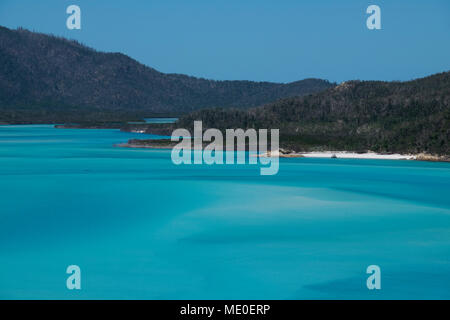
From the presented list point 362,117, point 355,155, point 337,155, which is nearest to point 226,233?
point 355,155

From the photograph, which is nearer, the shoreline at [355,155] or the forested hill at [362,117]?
the shoreline at [355,155]

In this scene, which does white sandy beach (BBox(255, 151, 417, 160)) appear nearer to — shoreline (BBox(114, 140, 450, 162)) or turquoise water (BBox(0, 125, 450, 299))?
shoreline (BBox(114, 140, 450, 162))

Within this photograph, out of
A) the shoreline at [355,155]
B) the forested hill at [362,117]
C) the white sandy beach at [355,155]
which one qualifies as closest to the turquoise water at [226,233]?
the shoreline at [355,155]

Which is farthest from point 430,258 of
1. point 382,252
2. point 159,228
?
point 159,228

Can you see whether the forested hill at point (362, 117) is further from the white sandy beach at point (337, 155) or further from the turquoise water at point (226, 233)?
the turquoise water at point (226, 233)

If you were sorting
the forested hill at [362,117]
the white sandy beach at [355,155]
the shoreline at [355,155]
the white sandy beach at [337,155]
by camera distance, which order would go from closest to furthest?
the shoreline at [355,155]
the white sandy beach at [355,155]
the white sandy beach at [337,155]
the forested hill at [362,117]

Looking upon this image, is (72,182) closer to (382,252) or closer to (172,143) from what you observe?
(382,252)

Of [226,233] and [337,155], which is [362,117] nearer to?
[337,155]
